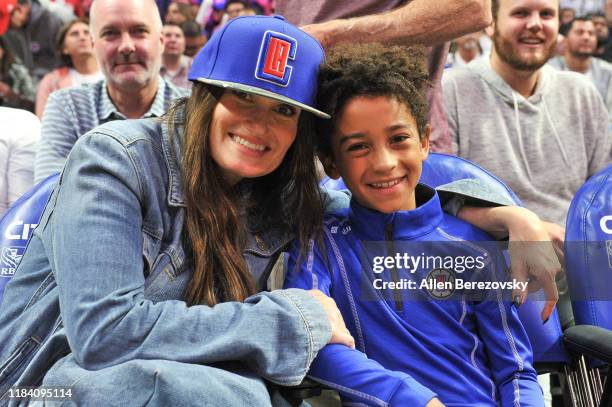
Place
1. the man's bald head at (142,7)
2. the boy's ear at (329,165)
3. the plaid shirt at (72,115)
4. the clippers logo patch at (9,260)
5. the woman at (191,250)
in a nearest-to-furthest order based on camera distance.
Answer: the woman at (191,250)
the boy's ear at (329,165)
the clippers logo patch at (9,260)
the plaid shirt at (72,115)
the man's bald head at (142,7)

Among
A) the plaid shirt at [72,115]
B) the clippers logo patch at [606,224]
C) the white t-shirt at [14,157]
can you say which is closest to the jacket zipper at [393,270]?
the clippers logo patch at [606,224]

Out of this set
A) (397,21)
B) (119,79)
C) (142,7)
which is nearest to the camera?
(397,21)

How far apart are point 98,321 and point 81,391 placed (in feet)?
0.45

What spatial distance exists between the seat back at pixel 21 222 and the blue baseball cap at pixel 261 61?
2.32ft

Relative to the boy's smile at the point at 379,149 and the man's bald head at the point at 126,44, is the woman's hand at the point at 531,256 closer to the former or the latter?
the boy's smile at the point at 379,149

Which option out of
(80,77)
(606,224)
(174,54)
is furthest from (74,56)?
(606,224)

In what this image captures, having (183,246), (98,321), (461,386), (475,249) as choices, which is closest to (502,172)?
(475,249)

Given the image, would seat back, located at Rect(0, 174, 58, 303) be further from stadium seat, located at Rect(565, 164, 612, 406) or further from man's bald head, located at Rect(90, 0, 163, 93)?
stadium seat, located at Rect(565, 164, 612, 406)

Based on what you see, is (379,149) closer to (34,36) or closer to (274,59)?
(274,59)

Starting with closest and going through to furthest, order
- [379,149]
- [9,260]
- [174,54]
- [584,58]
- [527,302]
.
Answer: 1. [379,149]
2. [527,302]
3. [9,260]
4. [174,54]
5. [584,58]

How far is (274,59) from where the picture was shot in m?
1.70

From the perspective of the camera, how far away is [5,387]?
1.66 metres

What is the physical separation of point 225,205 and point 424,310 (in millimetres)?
530

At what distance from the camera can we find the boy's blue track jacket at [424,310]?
181 centimetres
